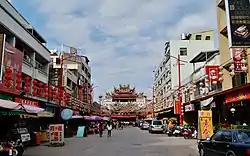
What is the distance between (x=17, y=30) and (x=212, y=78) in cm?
1598

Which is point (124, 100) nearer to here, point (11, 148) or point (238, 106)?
point (238, 106)

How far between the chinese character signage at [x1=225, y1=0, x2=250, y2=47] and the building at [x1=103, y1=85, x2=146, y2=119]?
7461 cm

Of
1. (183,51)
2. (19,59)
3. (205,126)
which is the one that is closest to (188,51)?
(183,51)

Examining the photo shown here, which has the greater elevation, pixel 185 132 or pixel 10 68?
pixel 10 68

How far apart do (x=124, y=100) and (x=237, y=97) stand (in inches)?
3140

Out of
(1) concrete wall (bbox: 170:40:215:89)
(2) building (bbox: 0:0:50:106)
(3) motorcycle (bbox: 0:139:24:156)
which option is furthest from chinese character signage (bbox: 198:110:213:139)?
(1) concrete wall (bbox: 170:40:215:89)

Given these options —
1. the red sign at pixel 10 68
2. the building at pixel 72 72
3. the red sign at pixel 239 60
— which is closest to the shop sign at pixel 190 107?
the red sign at pixel 239 60

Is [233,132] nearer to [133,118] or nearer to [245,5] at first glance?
[245,5]

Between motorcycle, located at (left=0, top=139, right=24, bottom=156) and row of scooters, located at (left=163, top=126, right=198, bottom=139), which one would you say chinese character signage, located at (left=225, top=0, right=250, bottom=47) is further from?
row of scooters, located at (left=163, top=126, right=198, bottom=139)

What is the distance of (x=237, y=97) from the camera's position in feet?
62.2

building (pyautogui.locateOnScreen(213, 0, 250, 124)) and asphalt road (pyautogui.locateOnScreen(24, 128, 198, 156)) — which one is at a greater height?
building (pyautogui.locateOnScreen(213, 0, 250, 124))

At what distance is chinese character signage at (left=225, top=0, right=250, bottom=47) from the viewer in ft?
53.1

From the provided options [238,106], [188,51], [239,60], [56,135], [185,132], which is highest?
[188,51]

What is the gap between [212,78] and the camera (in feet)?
81.3
